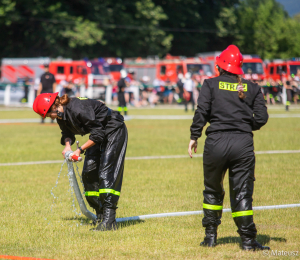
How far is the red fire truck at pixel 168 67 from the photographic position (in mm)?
34344

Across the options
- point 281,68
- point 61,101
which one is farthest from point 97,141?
point 281,68

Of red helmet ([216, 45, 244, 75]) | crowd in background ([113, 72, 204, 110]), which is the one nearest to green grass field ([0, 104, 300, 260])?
red helmet ([216, 45, 244, 75])

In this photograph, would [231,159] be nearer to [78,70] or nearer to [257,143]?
[257,143]

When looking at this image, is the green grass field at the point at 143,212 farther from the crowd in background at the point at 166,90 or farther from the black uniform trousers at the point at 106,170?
the crowd in background at the point at 166,90

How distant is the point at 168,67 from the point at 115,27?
24.4ft

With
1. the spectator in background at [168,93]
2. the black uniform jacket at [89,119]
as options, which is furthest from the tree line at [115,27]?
the black uniform jacket at [89,119]

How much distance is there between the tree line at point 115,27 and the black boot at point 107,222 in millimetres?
32540

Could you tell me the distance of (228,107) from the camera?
166 inches

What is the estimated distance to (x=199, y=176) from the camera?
8.23 m

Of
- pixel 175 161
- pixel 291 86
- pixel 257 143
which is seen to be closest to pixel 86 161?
pixel 175 161

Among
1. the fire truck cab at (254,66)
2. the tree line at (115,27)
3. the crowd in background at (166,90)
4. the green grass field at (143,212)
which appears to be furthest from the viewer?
the tree line at (115,27)

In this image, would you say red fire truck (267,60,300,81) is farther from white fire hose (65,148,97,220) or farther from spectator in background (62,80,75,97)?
white fire hose (65,148,97,220)

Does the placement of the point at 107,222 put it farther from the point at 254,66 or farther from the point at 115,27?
the point at 115,27

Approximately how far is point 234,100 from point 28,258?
2.26 meters
